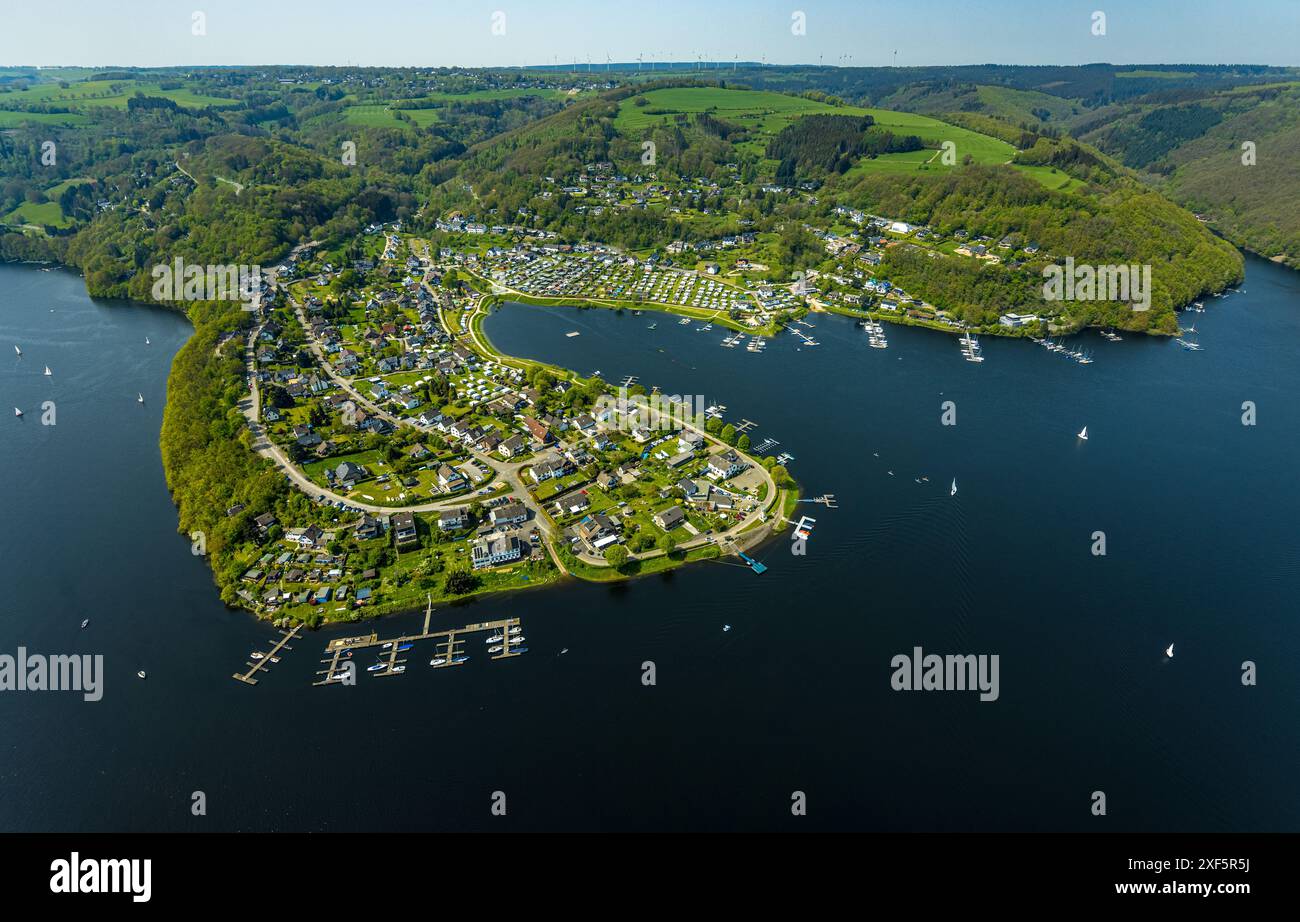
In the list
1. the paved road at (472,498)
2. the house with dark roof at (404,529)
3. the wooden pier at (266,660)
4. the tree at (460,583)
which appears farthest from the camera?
the paved road at (472,498)

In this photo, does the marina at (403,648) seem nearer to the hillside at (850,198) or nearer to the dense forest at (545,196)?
the dense forest at (545,196)

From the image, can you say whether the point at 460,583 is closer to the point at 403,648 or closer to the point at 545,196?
the point at 403,648

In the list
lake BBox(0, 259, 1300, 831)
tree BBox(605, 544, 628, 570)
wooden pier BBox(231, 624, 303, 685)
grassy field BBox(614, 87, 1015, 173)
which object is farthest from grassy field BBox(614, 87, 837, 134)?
wooden pier BBox(231, 624, 303, 685)

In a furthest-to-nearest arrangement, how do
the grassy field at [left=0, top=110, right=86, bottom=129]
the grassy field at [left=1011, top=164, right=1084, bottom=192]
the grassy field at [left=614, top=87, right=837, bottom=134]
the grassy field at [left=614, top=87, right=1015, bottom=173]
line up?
the grassy field at [left=614, top=87, right=837, bottom=134], the grassy field at [left=0, top=110, right=86, bottom=129], the grassy field at [left=614, top=87, right=1015, bottom=173], the grassy field at [left=1011, top=164, right=1084, bottom=192]

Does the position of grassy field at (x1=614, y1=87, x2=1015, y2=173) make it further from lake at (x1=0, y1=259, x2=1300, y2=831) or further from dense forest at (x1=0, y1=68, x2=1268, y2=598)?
lake at (x1=0, y1=259, x2=1300, y2=831)

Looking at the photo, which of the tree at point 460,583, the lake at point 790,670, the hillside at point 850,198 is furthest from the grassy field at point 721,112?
the tree at point 460,583

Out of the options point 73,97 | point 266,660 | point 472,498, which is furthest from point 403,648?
point 73,97
